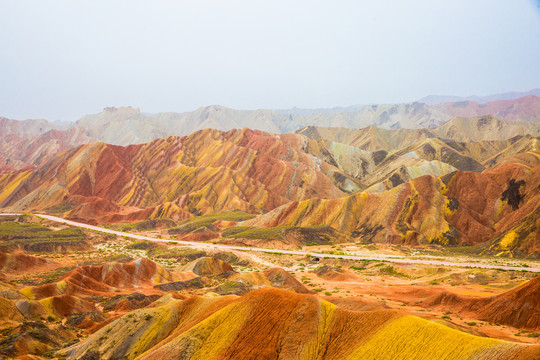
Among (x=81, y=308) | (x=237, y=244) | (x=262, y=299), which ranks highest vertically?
(x=262, y=299)

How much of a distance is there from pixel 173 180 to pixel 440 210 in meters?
96.0

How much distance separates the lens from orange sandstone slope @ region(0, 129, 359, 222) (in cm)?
12975

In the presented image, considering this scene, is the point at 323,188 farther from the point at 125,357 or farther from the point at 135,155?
the point at 125,357

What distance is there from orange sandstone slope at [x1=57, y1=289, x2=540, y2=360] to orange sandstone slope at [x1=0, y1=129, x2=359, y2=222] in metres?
93.5

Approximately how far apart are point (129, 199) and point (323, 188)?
71637 mm

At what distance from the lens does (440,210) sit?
8956cm

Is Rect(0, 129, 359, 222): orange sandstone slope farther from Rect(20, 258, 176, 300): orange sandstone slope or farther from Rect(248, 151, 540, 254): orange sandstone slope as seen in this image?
Rect(20, 258, 176, 300): orange sandstone slope

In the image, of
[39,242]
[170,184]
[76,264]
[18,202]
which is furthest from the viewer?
[170,184]

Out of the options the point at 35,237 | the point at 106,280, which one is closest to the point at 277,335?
the point at 106,280

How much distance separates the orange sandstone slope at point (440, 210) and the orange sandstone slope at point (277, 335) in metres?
59.7

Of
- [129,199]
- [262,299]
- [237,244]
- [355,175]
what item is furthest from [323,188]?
[262,299]

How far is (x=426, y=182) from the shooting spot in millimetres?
96375

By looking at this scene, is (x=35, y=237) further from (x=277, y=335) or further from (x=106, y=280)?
(x=277, y=335)

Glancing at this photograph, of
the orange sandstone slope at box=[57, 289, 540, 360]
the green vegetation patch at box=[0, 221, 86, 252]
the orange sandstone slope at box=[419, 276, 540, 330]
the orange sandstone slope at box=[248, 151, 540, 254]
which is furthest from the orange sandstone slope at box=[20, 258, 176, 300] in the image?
the orange sandstone slope at box=[248, 151, 540, 254]
